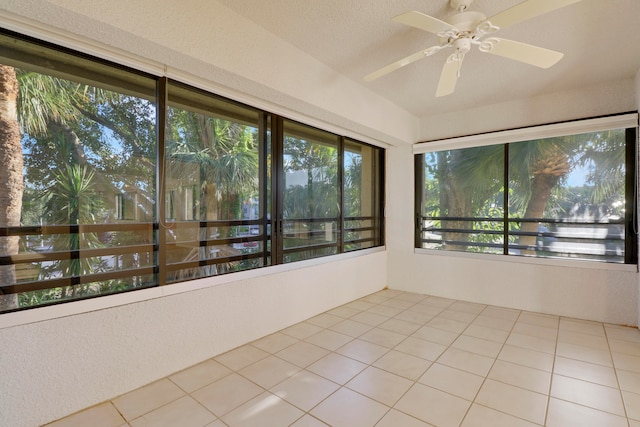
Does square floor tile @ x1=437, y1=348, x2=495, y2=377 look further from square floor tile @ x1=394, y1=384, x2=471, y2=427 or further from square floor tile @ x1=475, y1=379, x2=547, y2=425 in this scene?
square floor tile @ x1=394, y1=384, x2=471, y2=427

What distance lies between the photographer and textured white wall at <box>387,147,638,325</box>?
10.2 feet

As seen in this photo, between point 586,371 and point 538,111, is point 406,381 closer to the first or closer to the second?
point 586,371

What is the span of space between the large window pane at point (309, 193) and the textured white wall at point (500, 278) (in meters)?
1.20

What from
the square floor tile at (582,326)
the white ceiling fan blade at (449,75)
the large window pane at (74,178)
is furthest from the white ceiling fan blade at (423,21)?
the square floor tile at (582,326)

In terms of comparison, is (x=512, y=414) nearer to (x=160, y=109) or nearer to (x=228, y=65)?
(x=228, y=65)

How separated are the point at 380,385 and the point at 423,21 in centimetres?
226

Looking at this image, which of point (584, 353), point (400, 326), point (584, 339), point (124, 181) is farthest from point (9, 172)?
point (584, 339)

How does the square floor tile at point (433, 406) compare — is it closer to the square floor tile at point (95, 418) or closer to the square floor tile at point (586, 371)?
the square floor tile at point (586, 371)

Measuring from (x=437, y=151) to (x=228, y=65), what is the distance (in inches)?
123

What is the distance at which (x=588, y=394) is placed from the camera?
1892 millimetres

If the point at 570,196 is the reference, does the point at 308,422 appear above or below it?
below

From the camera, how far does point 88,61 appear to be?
185cm

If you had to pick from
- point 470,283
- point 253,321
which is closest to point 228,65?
point 253,321

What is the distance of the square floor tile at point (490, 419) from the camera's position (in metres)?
1.62
